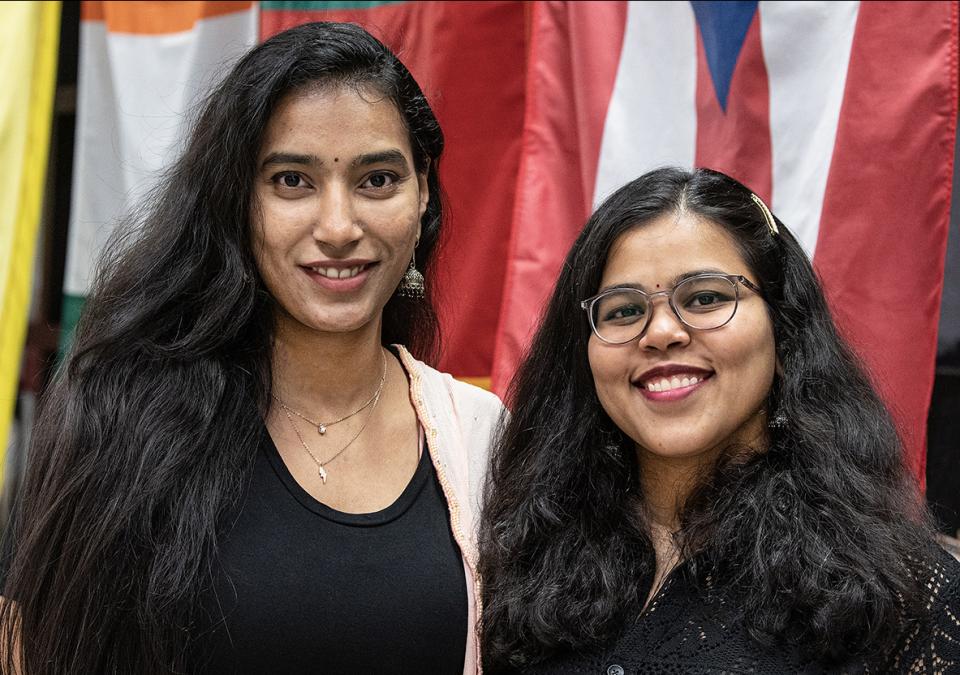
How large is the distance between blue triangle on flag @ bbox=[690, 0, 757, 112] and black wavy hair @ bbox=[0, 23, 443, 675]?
0.99 metres

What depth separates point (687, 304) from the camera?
2.00 metres

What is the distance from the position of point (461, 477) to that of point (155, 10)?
6.55 feet

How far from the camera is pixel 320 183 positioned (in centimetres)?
211

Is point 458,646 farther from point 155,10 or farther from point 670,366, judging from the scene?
point 155,10

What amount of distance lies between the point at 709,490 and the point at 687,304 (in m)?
0.33

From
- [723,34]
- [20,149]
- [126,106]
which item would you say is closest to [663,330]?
[723,34]

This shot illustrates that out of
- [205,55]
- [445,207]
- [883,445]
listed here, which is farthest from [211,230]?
[205,55]

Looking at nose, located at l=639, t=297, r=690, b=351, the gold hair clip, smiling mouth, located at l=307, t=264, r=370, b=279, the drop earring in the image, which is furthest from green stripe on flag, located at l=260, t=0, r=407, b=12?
nose, located at l=639, t=297, r=690, b=351

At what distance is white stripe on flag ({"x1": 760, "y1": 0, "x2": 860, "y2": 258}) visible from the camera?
2.85 meters

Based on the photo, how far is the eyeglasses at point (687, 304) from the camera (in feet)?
6.53

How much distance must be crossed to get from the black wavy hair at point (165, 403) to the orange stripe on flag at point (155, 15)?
4.48 ft

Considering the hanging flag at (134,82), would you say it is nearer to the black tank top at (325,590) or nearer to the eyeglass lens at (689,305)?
the black tank top at (325,590)

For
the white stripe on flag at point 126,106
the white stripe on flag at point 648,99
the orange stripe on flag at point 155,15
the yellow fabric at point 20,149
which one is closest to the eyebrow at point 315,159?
the white stripe on flag at point 648,99

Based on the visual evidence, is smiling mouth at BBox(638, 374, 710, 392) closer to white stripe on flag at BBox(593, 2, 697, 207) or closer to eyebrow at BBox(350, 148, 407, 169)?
eyebrow at BBox(350, 148, 407, 169)
